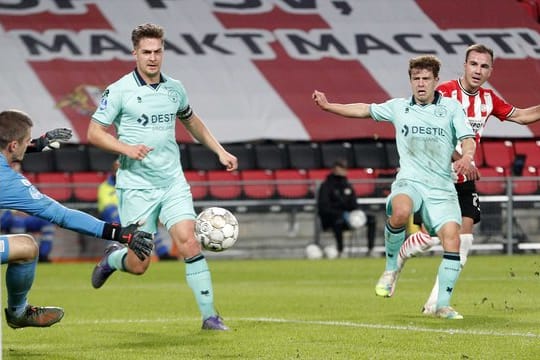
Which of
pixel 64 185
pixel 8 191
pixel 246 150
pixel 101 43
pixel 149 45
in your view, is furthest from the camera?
pixel 101 43

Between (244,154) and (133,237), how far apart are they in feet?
57.4

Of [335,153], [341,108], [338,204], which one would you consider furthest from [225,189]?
[341,108]

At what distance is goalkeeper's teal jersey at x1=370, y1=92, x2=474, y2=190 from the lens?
976cm

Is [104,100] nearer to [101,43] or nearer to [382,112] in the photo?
[382,112]

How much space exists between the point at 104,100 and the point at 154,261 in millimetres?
12325

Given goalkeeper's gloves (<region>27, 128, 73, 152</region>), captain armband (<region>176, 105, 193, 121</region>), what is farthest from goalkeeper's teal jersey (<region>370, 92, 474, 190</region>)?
goalkeeper's gloves (<region>27, 128, 73, 152</region>)

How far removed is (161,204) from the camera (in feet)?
30.4

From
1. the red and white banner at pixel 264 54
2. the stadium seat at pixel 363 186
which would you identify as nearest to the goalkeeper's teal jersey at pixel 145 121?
the stadium seat at pixel 363 186

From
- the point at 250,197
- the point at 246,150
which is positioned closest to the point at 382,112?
the point at 250,197

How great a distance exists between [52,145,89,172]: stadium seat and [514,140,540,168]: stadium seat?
847 centimetres

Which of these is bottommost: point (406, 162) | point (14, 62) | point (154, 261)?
point (154, 261)

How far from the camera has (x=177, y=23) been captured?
27.0 m

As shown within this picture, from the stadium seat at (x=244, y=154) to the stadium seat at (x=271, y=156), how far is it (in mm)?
100

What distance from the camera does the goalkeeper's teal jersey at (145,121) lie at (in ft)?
29.9
